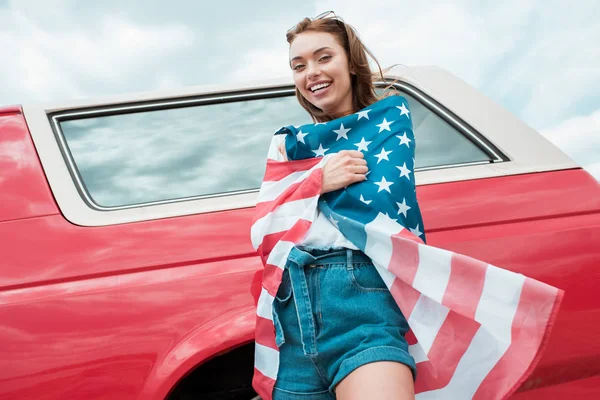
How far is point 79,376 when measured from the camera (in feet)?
4.91

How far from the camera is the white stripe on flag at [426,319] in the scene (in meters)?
1.35

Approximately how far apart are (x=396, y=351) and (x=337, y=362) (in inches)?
6.2

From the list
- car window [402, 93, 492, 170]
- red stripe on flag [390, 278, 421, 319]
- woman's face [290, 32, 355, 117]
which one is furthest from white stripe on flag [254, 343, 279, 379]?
car window [402, 93, 492, 170]

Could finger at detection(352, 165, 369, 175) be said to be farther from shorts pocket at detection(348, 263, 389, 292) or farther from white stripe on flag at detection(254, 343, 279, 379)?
white stripe on flag at detection(254, 343, 279, 379)

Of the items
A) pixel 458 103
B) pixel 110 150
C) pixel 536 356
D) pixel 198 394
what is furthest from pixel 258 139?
pixel 536 356

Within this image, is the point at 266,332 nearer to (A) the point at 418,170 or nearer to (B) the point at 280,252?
(B) the point at 280,252

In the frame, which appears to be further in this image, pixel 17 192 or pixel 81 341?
pixel 17 192

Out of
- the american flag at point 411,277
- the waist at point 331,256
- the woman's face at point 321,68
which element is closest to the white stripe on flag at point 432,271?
the american flag at point 411,277

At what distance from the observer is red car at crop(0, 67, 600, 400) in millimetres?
1524

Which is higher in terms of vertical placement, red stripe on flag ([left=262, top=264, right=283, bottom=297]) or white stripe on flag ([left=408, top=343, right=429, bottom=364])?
red stripe on flag ([left=262, top=264, right=283, bottom=297])

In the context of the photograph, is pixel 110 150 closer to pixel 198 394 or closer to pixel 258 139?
pixel 258 139

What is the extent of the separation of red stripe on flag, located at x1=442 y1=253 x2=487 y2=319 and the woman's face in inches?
26.8

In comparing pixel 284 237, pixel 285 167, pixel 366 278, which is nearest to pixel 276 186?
pixel 285 167

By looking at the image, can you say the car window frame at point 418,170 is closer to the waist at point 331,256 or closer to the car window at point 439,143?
the car window at point 439,143
